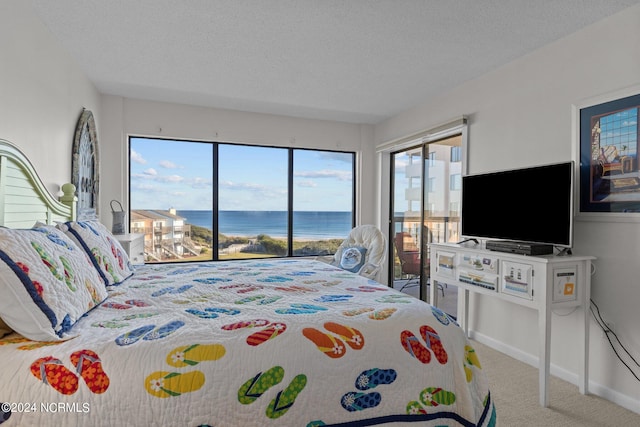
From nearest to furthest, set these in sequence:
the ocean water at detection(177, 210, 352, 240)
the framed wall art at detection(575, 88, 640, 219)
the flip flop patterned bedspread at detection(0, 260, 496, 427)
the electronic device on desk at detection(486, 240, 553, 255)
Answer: the flip flop patterned bedspread at detection(0, 260, 496, 427) → the framed wall art at detection(575, 88, 640, 219) → the electronic device on desk at detection(486, 240, 553, 255) → the ocean water at detection(177, 210, 352, 240)

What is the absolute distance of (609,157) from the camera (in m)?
2.36

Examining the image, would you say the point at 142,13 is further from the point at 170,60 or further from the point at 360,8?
the point at 360,8

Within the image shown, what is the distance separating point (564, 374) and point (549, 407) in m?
0.51

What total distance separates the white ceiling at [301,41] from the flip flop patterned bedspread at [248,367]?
1.79 meters

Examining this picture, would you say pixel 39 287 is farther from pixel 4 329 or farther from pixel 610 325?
pixel 610 325

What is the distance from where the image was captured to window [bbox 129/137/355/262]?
15.2 feet

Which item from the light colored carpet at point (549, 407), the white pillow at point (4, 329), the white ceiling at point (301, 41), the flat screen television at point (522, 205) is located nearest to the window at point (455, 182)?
the flat screen television at point (522, 205)

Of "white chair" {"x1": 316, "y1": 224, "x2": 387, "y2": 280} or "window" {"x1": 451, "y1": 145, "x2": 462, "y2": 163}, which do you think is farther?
"window" {"x1": 451, "y1": 145, "x2": 462, "y2": 163}

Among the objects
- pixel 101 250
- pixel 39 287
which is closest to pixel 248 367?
pixel 39 287

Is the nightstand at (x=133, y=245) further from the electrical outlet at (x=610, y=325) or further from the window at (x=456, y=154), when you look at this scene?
the electrical outlet at (x=610, y=325)

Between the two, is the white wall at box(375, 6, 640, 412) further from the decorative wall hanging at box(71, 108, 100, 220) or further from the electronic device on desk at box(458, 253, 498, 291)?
the decorative wall hanging at box(71, 108, 100, 220)

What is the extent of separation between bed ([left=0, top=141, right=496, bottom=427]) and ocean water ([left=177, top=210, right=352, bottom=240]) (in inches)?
118

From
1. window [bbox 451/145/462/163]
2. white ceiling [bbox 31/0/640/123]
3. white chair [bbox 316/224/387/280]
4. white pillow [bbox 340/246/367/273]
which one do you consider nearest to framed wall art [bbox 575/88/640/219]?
white ceiling [bbox 31/0/640/123]

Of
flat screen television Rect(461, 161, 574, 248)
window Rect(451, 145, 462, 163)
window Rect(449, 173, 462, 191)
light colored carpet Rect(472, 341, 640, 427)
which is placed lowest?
light colored carpet Rect(472, 341, 640, 427)
